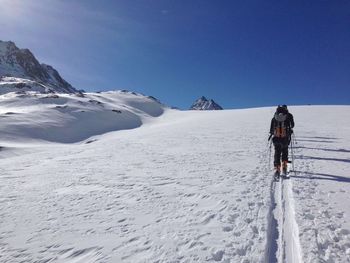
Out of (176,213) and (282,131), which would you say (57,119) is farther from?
(176,213)

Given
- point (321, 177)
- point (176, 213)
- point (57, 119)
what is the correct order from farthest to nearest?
point (57, 119)
point (321, 177)
point (176, 213)

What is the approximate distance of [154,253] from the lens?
6.11 metres

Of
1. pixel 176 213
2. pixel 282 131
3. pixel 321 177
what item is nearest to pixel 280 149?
pixel 282 131

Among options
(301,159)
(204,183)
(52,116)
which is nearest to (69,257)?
(204,183)

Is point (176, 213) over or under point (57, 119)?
under

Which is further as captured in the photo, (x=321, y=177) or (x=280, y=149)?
(x=280, y=149)

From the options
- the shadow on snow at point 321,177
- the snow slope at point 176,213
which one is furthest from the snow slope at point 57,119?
the shadow on snow at point 321,177

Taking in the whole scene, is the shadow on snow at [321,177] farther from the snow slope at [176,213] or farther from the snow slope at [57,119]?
the snow slope at [57,119]

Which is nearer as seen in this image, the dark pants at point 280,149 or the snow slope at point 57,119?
the dark pants at point 280,149

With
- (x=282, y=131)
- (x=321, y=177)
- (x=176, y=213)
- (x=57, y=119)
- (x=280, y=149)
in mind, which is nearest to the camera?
(x=176, y=213)

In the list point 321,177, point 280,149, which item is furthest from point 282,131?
point 321,177

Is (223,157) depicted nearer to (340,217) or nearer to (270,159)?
(270,159)

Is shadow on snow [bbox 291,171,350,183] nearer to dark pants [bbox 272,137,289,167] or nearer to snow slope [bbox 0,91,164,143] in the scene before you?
dark pants [bbox 272,137,289,167]

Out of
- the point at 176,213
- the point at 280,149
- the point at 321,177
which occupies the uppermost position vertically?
the point at 280,149
